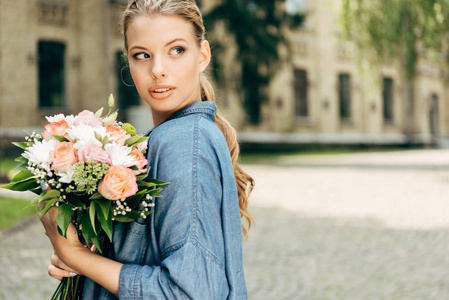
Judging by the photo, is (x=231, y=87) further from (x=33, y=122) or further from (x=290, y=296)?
(x=290, y=296)

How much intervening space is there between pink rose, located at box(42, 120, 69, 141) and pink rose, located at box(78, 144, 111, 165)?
12 cm

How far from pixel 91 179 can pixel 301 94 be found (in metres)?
28.4

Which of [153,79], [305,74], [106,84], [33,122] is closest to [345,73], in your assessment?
[305,74]

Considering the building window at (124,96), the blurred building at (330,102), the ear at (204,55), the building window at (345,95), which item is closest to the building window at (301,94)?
the blurred building at (330,102)

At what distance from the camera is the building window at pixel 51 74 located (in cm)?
2069

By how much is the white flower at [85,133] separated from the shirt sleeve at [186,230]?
0.55 feet

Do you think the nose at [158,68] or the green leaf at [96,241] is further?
the nose at [158,68]

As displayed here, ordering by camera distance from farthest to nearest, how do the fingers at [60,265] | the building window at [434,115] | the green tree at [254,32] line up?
the building window at [434,115], the green tree at [254,32], the fingers at [60,265]

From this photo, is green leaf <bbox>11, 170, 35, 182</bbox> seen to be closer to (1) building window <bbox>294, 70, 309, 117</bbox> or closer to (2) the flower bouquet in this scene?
(2) the flower bouquet

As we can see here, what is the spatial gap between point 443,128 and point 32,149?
39.0 metres

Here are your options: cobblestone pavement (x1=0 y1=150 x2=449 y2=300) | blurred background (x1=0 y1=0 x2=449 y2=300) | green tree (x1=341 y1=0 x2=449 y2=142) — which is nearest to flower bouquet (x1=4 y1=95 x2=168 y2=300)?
blurred background (x1=0 y1=0 x2=449 y2=300)

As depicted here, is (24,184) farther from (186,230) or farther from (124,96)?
(124,96)

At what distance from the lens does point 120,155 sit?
144 centimetres

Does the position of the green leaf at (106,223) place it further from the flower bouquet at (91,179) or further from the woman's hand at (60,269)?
the woman's hand at (60,269)
